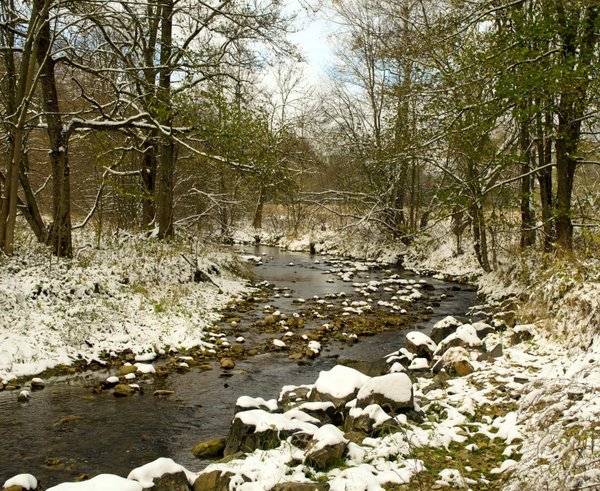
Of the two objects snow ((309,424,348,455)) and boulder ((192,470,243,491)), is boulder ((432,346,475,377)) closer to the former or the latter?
snow ((309,424,348,455))

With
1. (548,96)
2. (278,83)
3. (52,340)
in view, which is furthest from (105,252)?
(278,83)

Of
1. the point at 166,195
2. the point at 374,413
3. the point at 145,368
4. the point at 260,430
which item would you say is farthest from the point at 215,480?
the point at 166,195

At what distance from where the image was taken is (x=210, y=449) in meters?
5.21

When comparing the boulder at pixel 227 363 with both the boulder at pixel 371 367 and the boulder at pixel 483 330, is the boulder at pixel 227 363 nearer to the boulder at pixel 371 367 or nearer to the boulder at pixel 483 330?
the boulder at pixel 371 367

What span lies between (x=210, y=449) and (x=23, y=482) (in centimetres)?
175

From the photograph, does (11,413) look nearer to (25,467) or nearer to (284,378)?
(25,467)

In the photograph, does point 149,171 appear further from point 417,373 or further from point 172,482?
point 172,482

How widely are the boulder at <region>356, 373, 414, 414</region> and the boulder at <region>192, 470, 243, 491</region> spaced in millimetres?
1854

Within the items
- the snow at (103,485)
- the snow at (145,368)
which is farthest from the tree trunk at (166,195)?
the snow at (103,485)

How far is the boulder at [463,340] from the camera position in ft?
25.0

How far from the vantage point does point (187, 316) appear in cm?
1031

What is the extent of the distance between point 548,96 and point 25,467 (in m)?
8.97

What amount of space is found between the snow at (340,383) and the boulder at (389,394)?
22 centimetres

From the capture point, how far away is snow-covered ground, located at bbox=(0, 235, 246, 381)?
25.5 ft
